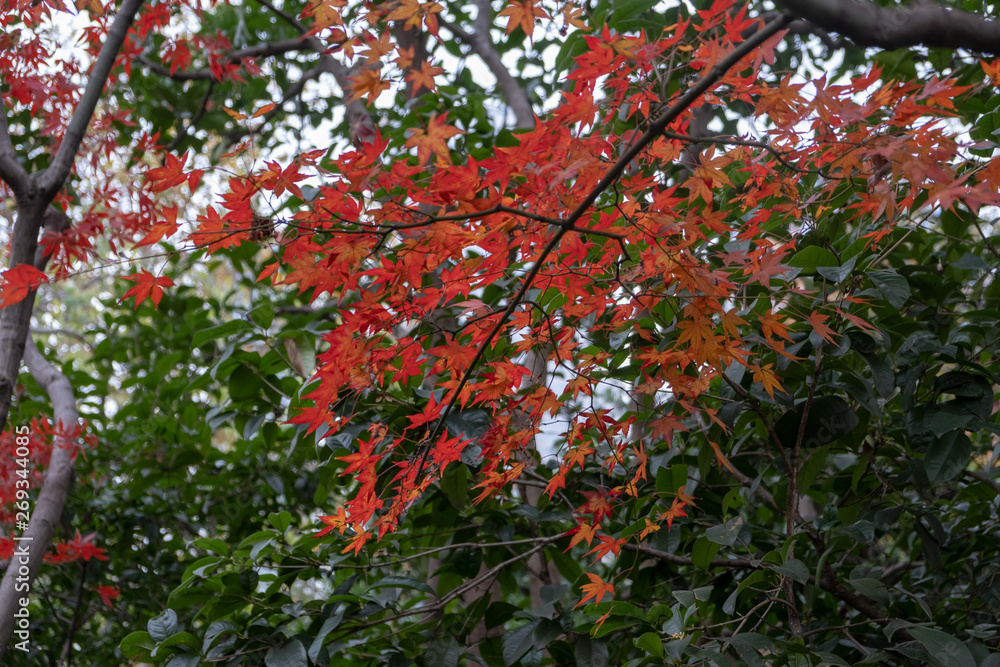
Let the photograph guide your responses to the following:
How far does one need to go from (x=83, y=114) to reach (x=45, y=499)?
80 cm

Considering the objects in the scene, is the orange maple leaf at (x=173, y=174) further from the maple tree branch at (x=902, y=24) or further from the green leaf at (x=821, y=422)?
the green leaf at (x=821, y=422)

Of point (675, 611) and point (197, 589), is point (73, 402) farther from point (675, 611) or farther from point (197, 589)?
point (675, 611)

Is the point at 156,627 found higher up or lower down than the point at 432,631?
higher up

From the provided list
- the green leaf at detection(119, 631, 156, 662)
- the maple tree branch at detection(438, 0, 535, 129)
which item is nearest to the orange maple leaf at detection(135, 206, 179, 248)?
the green leaf at detection(119, 631, 156, 662)

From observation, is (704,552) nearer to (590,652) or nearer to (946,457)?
(590,652)

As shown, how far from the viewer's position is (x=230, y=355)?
59.5 inches

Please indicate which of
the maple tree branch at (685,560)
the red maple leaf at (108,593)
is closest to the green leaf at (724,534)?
the maple tree branch at (685,560)

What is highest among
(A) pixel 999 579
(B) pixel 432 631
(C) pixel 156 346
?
(C) pixel 156 346

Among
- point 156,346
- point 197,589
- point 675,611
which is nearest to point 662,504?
point 675,611

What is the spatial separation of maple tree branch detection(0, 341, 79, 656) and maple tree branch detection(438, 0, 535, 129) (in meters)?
1.44

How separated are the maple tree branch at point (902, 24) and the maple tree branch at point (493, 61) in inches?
62.6

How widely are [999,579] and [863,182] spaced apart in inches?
31.2

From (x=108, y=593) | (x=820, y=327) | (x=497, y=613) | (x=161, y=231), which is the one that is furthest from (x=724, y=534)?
(x=108, y=593)

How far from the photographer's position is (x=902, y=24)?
576 millimetres
